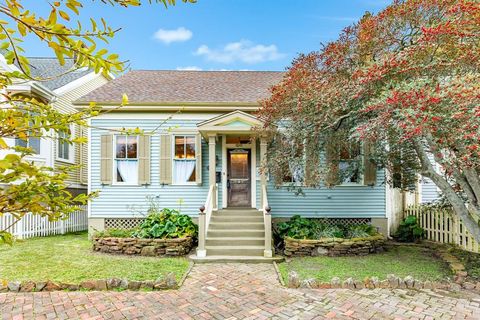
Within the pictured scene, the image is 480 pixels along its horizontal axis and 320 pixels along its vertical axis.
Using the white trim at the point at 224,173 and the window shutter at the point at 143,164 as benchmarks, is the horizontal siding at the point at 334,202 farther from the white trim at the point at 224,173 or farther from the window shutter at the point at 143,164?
the window shutter at the point at 143,164

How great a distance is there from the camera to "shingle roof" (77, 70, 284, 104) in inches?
383

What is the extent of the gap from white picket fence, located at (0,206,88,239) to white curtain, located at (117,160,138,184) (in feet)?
5.17

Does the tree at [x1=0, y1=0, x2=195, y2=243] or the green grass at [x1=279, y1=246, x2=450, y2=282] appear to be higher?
the tree at [x1=0, y1=0, x2=195, y2=243]

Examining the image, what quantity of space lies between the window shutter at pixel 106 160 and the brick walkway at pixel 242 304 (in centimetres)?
495

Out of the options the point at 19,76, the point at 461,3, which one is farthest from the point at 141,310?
the point at 461,3

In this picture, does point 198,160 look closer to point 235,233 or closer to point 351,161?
point 235,233

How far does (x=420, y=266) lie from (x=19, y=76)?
7.54 metres

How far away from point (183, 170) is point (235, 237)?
308cm

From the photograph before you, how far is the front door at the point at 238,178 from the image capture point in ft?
32.0

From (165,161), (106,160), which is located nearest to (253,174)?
(165,161)

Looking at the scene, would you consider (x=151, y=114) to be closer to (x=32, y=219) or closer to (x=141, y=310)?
(x=32, y=219)

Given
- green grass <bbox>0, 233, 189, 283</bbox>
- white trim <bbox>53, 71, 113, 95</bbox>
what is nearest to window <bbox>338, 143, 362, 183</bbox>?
green grass <bbox>0, 233, 189, 283</bbox>

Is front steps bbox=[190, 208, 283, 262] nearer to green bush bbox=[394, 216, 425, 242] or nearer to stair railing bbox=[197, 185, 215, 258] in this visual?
stair railing bbox=[197, 185, 215, 258]

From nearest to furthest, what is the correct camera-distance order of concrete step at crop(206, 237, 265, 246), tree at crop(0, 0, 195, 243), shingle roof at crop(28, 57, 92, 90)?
tree at crop(0, 0, 195, 243)
concrete step at crop(206, 237, 265, 246)
shingle roof at crop(28, 57, 92, 90)
